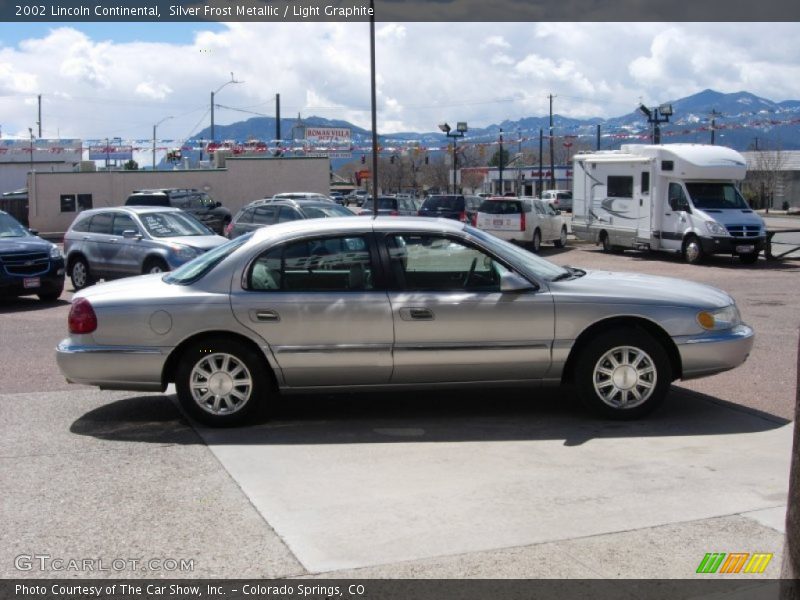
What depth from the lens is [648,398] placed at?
7.24 metres

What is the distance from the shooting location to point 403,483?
19.3ft

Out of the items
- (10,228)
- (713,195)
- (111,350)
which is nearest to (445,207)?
(713,195)

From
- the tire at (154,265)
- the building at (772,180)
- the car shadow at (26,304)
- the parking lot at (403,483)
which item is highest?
the building at (772,180)

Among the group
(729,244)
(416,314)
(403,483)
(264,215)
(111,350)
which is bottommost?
(403,483)

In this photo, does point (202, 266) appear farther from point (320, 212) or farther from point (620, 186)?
point (620, 186)

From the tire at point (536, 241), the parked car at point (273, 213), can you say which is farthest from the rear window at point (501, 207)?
the parked car at point (273, 213)

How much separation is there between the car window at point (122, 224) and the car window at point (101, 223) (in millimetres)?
170

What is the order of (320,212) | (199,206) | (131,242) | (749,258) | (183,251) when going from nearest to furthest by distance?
(183,251) → (131,242) → (320,212) → (749,258) → (199,206)

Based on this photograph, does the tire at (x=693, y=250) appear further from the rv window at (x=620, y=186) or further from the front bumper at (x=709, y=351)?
→ the front bumper at (x=709, y=351)

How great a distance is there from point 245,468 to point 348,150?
51.7 meters

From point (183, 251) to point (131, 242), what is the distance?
1292mm

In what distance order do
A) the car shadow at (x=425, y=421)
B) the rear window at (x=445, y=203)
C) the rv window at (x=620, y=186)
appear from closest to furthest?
the car shadow at (x=425, y=421) < the rv window at (x=620, y=186) < the rear window at (x=445, y=203)

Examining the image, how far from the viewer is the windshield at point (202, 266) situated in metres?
7.34

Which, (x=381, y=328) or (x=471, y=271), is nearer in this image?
(x=381, y=328)
